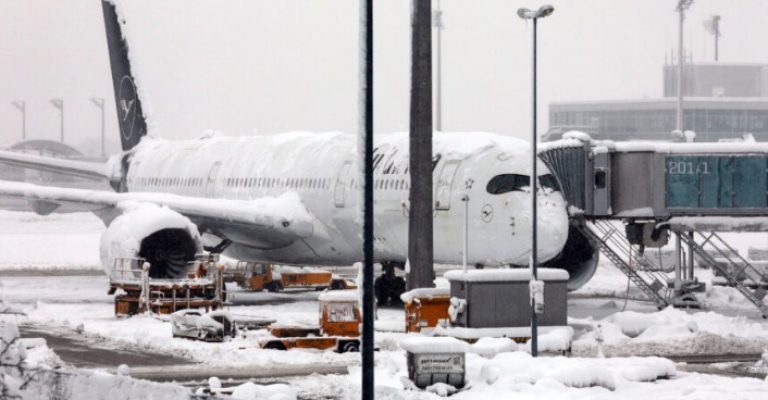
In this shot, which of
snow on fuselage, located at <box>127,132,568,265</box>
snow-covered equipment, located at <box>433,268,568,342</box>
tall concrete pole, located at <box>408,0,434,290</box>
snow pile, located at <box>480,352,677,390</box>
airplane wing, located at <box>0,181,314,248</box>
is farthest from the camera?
airplane wing, located at <box>0,181,314,248</box>

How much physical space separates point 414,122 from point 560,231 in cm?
405

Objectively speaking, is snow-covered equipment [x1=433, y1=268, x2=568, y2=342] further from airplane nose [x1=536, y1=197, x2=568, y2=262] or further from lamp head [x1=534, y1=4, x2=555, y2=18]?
lamp head [x1=534, y1=4, x2=555, y2=18]

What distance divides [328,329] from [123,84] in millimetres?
23955

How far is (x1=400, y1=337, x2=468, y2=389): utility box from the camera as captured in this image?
70.0ft

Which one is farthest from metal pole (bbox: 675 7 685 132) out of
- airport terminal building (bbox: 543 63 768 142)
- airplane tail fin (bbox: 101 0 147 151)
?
airport terminal building (bbox: 543 63 768 142)

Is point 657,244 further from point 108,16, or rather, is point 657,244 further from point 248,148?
point 108,16

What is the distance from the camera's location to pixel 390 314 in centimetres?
3375

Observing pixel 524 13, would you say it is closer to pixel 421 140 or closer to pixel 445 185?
pixel 421 140

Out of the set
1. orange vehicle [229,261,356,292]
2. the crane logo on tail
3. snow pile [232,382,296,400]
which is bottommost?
snow pile [232,382,296,400]

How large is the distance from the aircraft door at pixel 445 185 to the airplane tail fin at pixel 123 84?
19.5 m

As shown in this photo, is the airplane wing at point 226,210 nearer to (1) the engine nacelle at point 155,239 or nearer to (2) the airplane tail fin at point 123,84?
(1) the engine nacelle at point 155,239

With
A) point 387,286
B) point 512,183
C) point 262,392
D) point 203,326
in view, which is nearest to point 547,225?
point 512,183

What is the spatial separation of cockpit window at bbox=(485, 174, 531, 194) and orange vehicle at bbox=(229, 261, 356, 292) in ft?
38.3

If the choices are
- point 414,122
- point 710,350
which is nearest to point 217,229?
point 414,122
